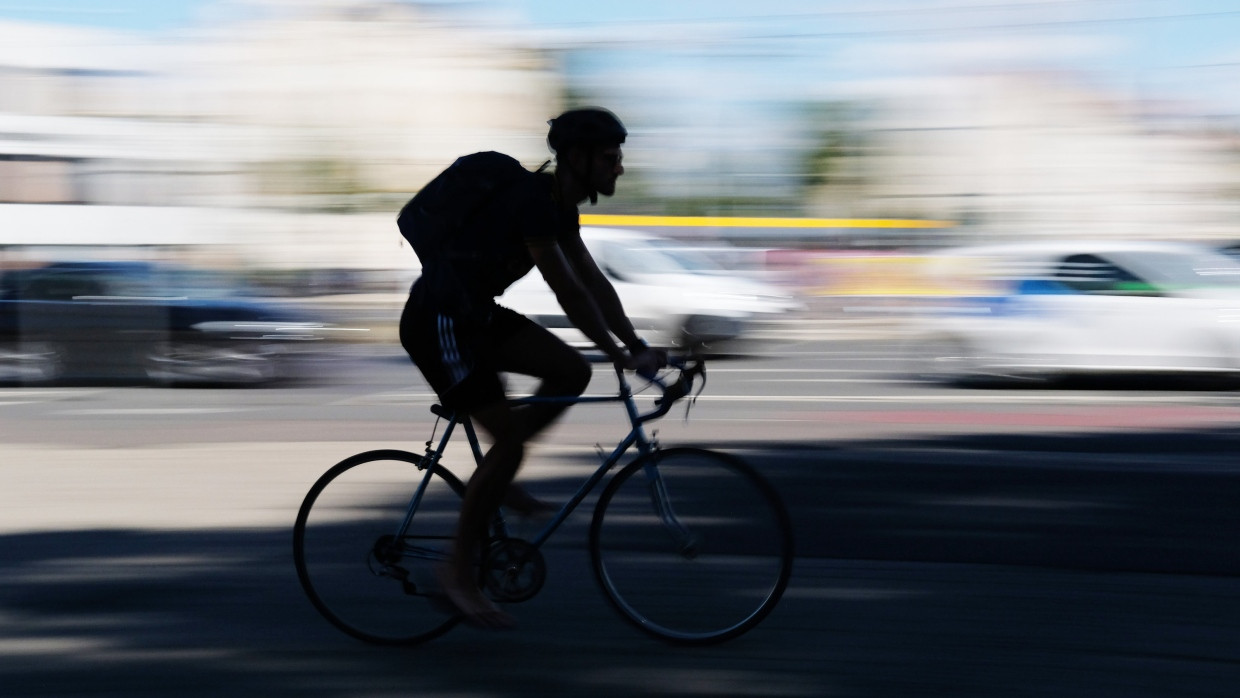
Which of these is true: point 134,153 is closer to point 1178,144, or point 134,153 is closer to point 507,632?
point 507,632

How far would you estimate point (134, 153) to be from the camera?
19.9m

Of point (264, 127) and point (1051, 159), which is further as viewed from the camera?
point (264, 127)

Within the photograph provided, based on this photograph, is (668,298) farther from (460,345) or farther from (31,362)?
(460,345)

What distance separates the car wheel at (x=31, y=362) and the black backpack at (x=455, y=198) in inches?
452

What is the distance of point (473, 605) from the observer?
465 cm

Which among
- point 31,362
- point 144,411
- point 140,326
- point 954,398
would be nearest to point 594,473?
point 144,411

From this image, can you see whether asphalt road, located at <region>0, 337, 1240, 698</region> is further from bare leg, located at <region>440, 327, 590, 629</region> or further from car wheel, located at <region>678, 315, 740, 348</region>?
car wheel, located at <region>678, 315, 740, 348</region>

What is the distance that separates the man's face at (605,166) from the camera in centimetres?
450

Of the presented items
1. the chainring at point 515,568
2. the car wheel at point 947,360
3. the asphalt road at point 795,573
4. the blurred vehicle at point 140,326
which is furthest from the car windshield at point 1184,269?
the chainring at point 515,568

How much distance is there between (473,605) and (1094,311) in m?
9.88

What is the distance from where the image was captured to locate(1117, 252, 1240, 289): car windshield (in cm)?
1335

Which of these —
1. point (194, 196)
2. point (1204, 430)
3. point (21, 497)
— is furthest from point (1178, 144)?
point (21, 497)

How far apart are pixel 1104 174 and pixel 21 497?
62.6 meters

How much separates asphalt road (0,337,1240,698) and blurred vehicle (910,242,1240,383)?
1665 mm
